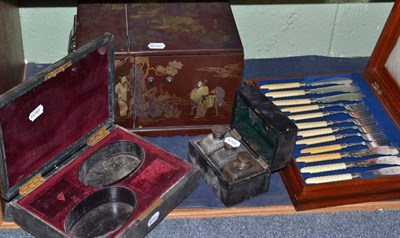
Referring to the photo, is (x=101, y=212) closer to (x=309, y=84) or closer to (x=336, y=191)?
(x=336, y=191)

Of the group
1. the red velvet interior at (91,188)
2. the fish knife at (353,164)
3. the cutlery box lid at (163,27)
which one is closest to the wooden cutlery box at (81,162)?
the red velvet interior at (91,188)

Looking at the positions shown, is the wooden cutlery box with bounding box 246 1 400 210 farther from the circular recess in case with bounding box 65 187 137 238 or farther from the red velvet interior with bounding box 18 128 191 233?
the circular recess in case with bounding box 65 187 137 238

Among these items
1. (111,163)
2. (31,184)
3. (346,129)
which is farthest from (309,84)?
(31,184)

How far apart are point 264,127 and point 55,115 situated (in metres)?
0.52

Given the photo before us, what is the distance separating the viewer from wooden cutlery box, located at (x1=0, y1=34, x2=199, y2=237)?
1.49m

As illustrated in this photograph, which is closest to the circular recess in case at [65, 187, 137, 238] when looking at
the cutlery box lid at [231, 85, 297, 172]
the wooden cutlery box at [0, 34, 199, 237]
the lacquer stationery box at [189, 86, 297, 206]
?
the wooden cutlery box at [0, 34, 199, 237]

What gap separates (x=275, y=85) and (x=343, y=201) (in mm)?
413

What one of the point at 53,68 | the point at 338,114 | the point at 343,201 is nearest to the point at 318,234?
the point at 343,201

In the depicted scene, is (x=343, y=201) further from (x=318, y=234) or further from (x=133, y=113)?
(x=133, y=113)

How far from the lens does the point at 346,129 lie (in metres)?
1.89

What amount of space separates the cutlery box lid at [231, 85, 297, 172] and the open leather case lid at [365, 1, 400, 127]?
40 centimetres

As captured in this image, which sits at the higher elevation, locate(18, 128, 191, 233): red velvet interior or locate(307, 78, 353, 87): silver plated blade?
locate(307, 78, 353, 87): silver plated blade

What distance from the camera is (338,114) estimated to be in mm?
1941

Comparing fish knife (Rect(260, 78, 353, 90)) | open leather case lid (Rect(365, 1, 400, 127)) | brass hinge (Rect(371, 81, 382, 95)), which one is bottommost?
fish knife (Rect(260, 78, 353, 90))
